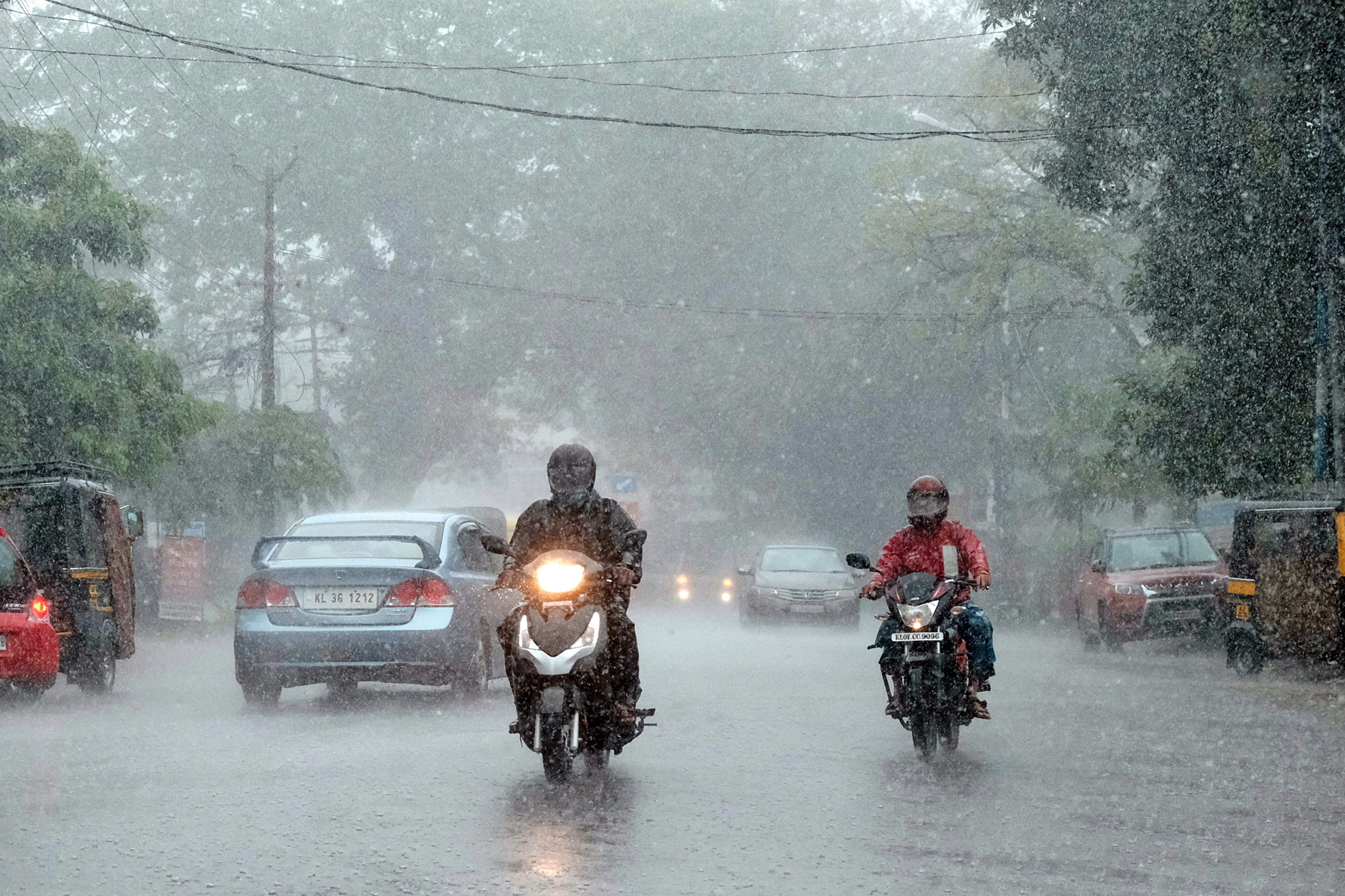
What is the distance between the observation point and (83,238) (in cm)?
2348

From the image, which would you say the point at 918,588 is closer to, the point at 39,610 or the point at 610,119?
the point at 39,610

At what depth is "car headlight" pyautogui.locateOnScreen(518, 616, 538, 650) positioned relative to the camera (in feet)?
30.3

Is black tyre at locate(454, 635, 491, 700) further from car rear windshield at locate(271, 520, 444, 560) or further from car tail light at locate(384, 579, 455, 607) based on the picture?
car rear windshield at locate(271, 520, 444, 560)

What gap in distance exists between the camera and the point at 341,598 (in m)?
14.2

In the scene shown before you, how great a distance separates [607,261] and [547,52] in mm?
8840

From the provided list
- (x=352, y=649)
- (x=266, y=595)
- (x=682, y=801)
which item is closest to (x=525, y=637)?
(x=682, y=801)

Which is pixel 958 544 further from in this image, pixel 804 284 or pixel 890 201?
pixel 804 284

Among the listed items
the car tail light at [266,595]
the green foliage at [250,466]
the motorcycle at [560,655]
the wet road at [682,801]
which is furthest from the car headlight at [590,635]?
the green foliage at [250,466]

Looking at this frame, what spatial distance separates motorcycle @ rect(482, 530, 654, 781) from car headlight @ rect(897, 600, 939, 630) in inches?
81.8

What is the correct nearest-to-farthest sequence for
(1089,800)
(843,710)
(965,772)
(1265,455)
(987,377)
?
(1089,800) < (965,772) < (843,710) < (1265,455) < (987,377)

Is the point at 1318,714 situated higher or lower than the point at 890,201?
lower

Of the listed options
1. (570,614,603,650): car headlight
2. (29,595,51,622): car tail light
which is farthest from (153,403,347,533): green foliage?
(570,614,603,650): car headlight

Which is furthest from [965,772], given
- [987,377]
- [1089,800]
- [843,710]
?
[987,377]

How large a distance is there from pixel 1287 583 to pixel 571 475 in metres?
11.3
